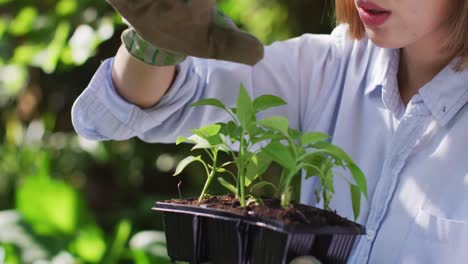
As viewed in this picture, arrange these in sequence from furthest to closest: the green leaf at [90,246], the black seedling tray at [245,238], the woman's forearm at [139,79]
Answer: the green leaf at [90,246]
the woman's forearm at [139,79]
the black seedling tray at [245,238]

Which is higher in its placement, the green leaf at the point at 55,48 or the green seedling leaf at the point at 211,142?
the green seedling leaf at the point at 211,142

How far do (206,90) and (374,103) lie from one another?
24 centimetres

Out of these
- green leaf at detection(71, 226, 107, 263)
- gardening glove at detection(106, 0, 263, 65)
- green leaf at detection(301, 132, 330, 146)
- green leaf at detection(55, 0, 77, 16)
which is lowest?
green leaf at detection(71, 226, 107, 263)

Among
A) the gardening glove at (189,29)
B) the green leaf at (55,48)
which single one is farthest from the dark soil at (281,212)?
the green leaf at (55,48)

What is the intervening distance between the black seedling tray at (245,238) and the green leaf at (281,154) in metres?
0.07

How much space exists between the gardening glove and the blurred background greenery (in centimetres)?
41

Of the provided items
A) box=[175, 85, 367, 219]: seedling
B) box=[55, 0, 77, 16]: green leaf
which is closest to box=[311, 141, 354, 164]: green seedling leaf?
box=[175, 85, 367, 219]: seedling

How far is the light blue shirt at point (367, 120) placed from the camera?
95 cm

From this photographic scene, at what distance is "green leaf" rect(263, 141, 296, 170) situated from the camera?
786mm

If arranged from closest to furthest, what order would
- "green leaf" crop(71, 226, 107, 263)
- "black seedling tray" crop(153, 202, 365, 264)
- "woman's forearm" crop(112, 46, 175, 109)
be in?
"black seedling tray" crop(153, 202, 365, 264) < "woman's forearm" crop(112, 46, 175, 109) < "green leaf" crop(71, 226, 107, 263)

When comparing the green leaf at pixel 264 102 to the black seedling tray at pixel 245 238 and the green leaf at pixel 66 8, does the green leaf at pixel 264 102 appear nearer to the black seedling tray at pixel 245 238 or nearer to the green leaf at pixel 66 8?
the black seedling tray at pixel 245 238

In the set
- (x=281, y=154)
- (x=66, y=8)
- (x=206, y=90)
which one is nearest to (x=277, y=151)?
(x=281, y=154)

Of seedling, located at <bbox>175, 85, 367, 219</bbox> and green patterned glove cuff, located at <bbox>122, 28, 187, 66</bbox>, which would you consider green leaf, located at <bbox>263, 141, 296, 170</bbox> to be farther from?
green patterned glove cuff, located at <bbox>122, 28, 187, 66</bbox>

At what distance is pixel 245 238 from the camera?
79cm
